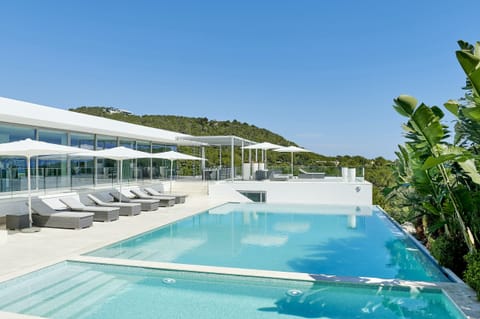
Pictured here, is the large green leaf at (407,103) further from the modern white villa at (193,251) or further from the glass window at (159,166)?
the glass window at (159,166)

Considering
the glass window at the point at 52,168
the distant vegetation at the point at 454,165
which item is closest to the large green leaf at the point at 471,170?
the distant vegetation at the point at 454,165

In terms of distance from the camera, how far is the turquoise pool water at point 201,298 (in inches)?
218

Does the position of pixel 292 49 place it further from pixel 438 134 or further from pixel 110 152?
pixel 438 134

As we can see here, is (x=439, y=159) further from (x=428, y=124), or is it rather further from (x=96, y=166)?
(x=96, y=166)

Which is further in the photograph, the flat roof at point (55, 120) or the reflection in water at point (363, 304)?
the flat roof at point (55, 120)

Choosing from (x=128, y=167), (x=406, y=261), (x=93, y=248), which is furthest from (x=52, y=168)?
(x=406, y=261)

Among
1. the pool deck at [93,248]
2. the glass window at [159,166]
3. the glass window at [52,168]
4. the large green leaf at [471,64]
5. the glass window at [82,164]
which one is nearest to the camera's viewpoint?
the large green leaf at [471,64]

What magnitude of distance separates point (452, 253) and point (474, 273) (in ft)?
5.13

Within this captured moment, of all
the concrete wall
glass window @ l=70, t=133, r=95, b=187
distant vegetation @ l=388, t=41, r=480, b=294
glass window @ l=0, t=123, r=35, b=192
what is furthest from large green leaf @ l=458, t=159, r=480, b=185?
glass window @ l=70, t=133, r=95, b=187

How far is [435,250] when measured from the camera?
7.64 metres

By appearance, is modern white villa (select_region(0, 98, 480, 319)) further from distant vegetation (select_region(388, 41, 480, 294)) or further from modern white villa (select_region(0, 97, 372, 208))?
distant vegetation (select_region(388, 41, 480, 294))

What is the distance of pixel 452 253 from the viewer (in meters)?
7.30

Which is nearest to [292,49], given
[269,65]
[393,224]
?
[269,65]

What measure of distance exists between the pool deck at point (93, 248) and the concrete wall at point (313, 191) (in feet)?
23.5
